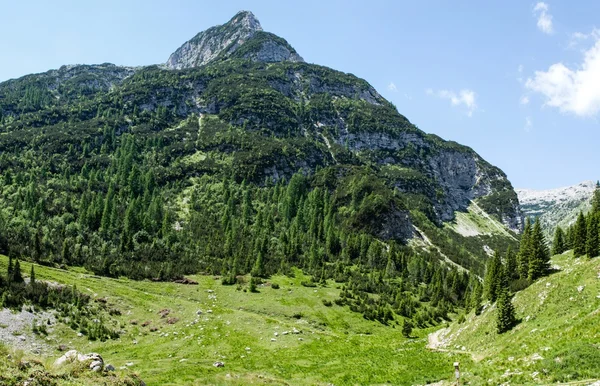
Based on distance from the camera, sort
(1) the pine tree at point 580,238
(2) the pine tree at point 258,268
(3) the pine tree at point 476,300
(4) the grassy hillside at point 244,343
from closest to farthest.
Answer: (4) the grassy hillside at point 244,343 → (3) the pine tree at point 476,300 → (1) the pine tree at point 580,238 → (2) the pine tree at point 258,268

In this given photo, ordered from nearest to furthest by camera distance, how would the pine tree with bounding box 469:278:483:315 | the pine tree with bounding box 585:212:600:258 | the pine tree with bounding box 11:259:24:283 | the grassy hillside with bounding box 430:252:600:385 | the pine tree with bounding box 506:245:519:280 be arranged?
the grassy hillside with bounding box 430:252:600:385, the pine tree with bounding box 585:212:600:258, the pine tree with bounding box 469:278:483:315, the pine tree with bounding box 11:259:24:283, the pine tree with bounding box 506:245:519:280

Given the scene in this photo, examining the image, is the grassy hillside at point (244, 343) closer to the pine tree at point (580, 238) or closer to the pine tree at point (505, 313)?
the pine tree at point (505, 313)

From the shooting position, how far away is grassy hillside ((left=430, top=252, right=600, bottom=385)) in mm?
24469

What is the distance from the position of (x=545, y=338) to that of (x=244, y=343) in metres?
40.0

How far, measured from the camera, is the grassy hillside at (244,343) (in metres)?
37.4

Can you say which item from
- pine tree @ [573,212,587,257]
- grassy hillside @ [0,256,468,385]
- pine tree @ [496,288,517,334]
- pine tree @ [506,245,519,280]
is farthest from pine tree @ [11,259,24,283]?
pine tree @ [573,212,587,257]

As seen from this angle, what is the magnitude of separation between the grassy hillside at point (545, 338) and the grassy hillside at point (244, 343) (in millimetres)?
5615

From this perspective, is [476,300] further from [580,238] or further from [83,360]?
[83,360]

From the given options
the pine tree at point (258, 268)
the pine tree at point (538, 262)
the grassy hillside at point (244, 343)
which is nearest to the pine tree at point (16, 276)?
the grassy hillside at point (244, 343)

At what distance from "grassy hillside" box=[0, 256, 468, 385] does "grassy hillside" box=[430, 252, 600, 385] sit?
5.62 meters

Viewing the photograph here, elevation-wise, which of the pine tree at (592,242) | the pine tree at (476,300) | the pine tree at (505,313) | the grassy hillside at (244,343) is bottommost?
the grassy hillside at (244,343)

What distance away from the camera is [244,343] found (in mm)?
58219

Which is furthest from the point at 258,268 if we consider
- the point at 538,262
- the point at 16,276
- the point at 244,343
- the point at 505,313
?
the point at 505,313

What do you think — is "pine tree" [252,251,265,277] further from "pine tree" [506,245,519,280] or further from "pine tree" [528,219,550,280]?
"pine tree" [528,219,550,280]
